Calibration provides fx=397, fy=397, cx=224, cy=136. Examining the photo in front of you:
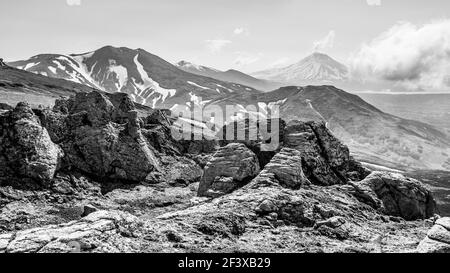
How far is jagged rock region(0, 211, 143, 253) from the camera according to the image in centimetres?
1603

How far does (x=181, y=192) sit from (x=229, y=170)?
9.05 meters

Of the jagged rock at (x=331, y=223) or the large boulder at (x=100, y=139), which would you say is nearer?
the jagged rock at (x=331, y=223)

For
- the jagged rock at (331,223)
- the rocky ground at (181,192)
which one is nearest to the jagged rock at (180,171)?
the rocky ground at (181,192)

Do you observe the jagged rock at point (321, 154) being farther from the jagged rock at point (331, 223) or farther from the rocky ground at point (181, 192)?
the jagged rock at point (331, 223)

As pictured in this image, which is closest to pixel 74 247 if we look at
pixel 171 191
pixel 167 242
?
pixel 167 242

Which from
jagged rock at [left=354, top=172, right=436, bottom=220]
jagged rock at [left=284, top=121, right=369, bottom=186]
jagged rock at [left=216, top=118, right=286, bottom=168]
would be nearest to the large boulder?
jagged rock at [left=216, top=118, right=286, bottom=168]

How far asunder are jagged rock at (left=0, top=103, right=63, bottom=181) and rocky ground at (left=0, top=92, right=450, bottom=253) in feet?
0.30

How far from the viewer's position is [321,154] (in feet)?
115

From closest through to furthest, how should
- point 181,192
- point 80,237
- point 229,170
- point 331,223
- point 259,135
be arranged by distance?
point 80,237 < point 331,223 < point 229,170 < point 259,135 < point 181,192

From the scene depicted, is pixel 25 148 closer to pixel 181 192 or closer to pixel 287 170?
pixel 181 192

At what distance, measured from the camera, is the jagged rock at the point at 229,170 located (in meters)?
30.1

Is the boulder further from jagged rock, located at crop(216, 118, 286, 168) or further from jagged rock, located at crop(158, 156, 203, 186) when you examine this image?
jagged rock, located at crop(158, 156, 203, 186)

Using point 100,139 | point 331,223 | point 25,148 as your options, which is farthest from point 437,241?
point 100,139

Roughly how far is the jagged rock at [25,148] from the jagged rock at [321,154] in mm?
20398
